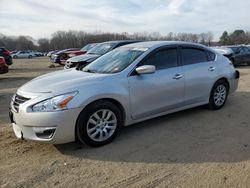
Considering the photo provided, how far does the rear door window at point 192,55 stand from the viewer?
5586mm

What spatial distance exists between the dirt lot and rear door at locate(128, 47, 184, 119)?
15.7 inches

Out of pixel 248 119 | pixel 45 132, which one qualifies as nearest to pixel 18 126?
pixel 45 132

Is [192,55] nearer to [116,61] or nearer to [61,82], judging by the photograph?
[116,61]

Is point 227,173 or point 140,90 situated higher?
point 140,90

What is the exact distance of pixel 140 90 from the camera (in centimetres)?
469

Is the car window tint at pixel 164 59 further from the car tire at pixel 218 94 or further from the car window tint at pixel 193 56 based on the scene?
the car tire at pixel 218 94

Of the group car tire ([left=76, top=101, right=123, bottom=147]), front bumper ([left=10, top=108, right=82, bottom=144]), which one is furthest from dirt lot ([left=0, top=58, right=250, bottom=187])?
front bumper ([left=10, top=108, right=82, bottom=144])

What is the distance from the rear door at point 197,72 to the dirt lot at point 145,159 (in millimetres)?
606

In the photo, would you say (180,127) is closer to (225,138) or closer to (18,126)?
(225,138)

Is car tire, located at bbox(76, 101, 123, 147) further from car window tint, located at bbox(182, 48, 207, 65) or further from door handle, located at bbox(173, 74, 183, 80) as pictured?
car window tint, located at bbox(182, 48, 207, 65)

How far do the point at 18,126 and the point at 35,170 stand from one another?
812mm

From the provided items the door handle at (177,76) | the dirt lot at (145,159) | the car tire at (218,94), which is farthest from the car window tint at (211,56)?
the dirt lot at (145,159)

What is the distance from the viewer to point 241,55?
709 inches

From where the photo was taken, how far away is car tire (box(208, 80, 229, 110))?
6.10 meters
